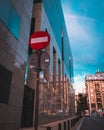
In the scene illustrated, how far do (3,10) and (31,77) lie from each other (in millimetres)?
7048

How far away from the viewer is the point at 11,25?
368 inches

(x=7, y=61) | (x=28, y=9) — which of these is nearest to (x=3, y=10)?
(x=7, y=61)

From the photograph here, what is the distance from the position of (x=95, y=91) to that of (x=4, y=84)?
95.2 meters

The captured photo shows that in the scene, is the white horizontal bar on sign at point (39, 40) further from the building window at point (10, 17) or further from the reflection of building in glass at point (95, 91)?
the reflection of building in glass at point (95, 91)

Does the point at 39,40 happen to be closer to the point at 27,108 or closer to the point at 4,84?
the point at 4,84

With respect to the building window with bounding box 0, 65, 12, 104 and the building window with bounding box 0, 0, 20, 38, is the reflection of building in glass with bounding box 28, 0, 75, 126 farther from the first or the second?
the building window with bounding box 0, 0, 20, 38

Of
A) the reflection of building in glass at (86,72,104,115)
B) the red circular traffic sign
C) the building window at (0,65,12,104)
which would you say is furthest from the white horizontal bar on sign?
the reflection of building in glass at (86,72,104,115)

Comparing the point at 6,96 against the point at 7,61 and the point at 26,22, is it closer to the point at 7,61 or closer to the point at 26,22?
the point at 7,61

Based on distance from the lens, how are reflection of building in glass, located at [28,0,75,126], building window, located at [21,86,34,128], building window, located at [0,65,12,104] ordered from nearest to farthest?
building window, located at [0,65,12,104] < building window, located at [21,86,34,128] < reflection of building in glass, located at [28,0,75,126]

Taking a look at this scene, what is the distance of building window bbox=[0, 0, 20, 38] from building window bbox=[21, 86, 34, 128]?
5.10 metres

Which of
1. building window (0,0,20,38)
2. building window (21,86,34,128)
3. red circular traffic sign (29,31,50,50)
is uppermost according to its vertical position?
building window (0,0,20,38)

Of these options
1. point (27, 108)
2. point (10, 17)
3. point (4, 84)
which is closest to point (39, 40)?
point (4, 84)

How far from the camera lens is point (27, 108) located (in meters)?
12.9

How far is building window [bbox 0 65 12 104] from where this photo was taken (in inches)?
318
